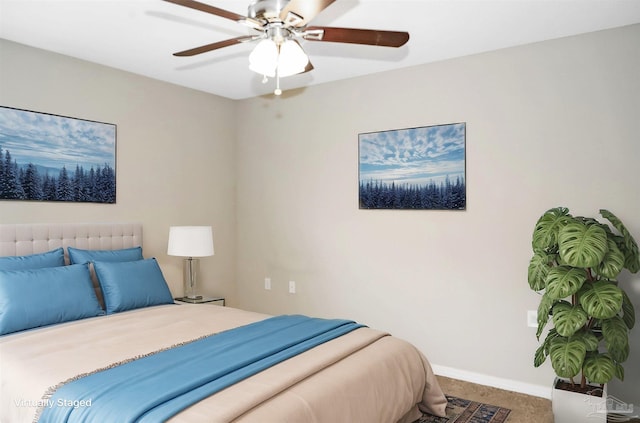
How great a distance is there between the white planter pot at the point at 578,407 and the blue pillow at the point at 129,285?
2811 mm

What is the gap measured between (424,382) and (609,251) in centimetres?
131

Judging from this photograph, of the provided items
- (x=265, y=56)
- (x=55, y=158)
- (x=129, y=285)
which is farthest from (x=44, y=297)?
(x=265, y=56)

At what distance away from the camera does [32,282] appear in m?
2.95

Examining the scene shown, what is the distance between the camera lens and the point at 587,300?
8.71ft

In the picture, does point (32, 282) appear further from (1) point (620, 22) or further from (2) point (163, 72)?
(1) point (620, 22)

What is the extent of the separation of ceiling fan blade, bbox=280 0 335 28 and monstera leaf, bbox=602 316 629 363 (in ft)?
7.69

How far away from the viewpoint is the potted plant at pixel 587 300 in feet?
8.57

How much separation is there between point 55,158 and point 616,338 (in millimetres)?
3970

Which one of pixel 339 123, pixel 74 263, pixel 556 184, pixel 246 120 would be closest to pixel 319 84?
pixel 339 123

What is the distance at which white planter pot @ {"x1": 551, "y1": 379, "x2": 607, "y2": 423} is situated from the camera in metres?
2.76

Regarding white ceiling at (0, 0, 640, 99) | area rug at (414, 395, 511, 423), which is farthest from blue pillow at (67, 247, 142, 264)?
area rug at (414, 395, 511, 423)

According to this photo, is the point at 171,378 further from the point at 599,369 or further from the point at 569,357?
the point at 599,369

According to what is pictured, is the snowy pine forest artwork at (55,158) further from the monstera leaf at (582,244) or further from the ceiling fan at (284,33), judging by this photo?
the monstera leaf at (582,244)

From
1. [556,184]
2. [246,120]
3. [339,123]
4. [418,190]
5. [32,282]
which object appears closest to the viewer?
[32,282]
